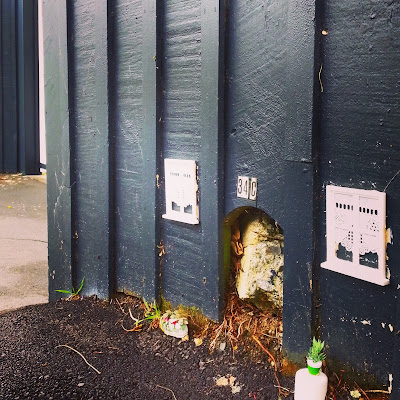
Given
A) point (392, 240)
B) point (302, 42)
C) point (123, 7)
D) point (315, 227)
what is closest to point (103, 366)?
point (315, 227)

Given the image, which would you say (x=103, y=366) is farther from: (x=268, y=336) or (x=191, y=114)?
(x=191, y=114)

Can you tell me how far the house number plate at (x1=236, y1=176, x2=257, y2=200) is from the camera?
2.74m

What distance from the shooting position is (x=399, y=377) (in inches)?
81.0

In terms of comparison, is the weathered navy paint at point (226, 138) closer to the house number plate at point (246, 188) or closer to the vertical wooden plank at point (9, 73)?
the house number plate at point (246, 188)

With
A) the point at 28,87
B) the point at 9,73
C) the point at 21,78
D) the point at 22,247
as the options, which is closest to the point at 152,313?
the point at 22,247

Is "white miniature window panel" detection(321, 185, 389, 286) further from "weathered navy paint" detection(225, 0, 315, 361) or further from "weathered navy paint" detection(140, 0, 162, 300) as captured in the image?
"weathered navy paint" detection(140, 0, 162, 300)

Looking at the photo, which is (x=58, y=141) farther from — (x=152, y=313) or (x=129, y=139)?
(x=152, y=313)

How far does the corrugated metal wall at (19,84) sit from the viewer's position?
12.3m

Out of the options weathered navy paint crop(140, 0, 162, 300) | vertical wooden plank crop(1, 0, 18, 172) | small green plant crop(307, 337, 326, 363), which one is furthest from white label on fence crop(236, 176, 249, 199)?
vertical wooden plank crop(1, 0, 18, 172)

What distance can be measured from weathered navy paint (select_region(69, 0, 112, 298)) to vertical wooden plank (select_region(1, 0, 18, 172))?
30.8 feet

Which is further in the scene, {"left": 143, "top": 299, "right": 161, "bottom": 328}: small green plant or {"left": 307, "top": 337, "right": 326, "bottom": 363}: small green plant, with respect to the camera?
{"left": 143, "top": 299, "right": 161, "bottom": 328}: small green plant

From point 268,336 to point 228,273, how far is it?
1.46 feet

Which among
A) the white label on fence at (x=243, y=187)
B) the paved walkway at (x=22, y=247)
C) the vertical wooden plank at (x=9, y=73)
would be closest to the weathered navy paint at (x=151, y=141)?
the white label on fence at (x=243, y=187)

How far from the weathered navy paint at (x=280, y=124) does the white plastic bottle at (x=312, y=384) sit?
250 mm
